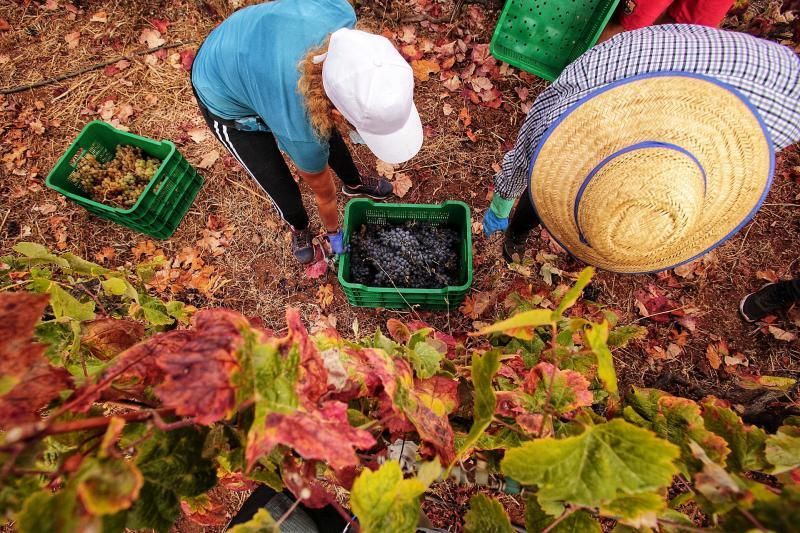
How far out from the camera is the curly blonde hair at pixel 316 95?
65.3 inches

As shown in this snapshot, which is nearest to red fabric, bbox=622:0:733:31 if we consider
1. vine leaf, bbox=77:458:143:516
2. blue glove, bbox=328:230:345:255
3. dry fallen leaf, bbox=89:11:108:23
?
blue glove, bbox=328:230:345:255

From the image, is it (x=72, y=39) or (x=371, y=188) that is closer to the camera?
(x=371, y=188)

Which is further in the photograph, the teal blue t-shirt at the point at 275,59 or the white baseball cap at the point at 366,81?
the teal blue t-shirt at the point at 275,59

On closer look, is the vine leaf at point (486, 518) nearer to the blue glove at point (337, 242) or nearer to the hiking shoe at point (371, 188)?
the blue glove at point (337, 242)

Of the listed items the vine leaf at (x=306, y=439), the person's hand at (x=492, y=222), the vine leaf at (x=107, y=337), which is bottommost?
the person's hand at (x=492, y=222)

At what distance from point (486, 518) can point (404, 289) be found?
165cm

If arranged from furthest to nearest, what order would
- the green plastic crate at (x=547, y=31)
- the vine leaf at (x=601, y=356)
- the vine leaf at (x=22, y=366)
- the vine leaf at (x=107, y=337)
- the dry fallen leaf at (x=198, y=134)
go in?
the dry fallen leaf at (x=198, y=134) < the green plastic crate at (x=547, y=31) < the vine leaf at (x=107, y=337) < the vine leaf at (x=601, y=356) < the vine leaf at (x=22, y=366)

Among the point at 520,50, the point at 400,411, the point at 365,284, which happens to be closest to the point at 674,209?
the point at 400,411

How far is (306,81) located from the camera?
65.6 inches

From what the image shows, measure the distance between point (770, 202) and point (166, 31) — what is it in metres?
5.09

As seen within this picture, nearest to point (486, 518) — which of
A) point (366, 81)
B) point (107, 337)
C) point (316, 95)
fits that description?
point (107, 337)

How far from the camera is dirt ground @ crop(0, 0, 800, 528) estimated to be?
9.24 feet

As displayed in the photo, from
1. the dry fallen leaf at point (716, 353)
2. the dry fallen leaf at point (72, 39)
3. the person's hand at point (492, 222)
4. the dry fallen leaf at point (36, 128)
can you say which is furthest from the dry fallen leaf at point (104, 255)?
the dry fallen leaf at point (716, 353)

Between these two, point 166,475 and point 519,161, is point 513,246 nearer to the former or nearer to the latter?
point 519,161
